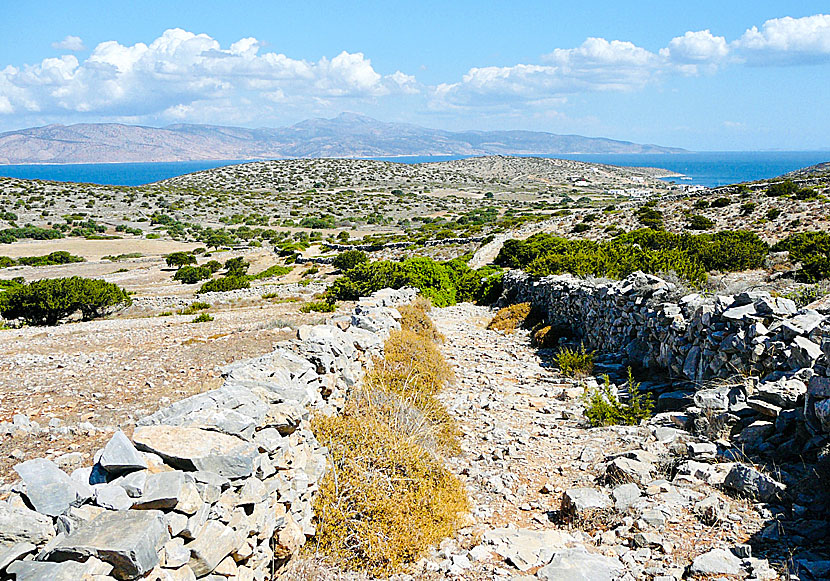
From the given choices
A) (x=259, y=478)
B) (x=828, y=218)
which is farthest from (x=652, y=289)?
(x=828, y=218)

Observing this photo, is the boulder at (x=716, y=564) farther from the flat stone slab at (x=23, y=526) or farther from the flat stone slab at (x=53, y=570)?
the flat stone slab at (x=23, y=526)

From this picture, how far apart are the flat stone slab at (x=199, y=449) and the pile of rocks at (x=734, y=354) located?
16.3 ft

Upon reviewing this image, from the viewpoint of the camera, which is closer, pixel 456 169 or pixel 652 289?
pixel 652 289

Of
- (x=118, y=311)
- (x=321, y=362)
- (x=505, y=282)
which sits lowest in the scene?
(x=118, y=311)

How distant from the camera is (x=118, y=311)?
21.3 m

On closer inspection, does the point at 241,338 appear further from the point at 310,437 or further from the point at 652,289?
the point at 652,289

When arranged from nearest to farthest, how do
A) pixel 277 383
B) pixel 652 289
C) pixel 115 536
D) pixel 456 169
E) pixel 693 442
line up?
pixel 115 536 < pixel 277 383 < pixel 693 442 < pixel 652 289 < pixel 456 169

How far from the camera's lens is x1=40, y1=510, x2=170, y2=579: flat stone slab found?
2.98m

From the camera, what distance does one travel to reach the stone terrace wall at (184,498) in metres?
3.04

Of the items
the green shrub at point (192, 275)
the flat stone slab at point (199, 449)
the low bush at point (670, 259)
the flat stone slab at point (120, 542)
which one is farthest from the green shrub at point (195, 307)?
the flat stone slab at point (120, 542)

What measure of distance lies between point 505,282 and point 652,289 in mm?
10989

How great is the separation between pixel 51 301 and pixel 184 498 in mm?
19026

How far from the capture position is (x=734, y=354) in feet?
24.0

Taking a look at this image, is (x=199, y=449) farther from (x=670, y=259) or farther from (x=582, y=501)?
(x=670, y=259)
